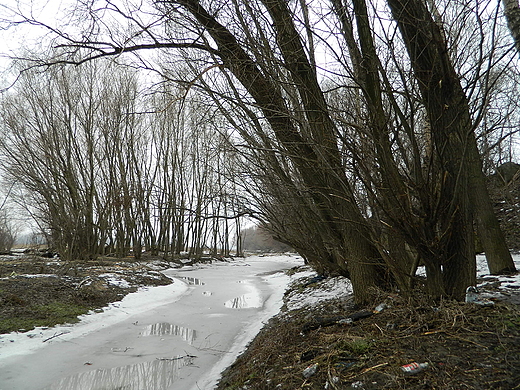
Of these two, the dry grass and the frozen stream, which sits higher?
the dry grass

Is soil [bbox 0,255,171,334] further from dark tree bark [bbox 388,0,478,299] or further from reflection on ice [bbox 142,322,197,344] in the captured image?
dark tree bark [bbox 388,0,478,299]

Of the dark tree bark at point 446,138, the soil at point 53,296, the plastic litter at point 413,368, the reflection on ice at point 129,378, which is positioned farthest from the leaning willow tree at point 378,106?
the soil at point 53,296

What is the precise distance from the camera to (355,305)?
4270 millimetres

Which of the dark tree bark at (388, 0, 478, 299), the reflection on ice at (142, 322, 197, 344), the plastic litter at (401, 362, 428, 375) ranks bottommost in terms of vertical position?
the reflection on ice at (142, 322, 197, 344)

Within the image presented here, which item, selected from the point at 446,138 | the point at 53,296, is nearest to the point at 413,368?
the point at 446,138

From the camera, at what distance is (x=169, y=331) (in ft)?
16.2

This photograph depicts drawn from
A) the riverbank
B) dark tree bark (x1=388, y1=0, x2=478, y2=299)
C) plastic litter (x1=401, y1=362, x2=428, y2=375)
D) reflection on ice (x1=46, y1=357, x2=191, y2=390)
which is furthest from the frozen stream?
dark tree bark (x1=388, y1=0, x2=478, y2=299)

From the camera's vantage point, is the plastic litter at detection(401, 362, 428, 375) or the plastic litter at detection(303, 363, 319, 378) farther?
the plastic litter at detection(303, 363, 319, 378)

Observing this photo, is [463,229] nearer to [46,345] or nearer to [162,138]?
[46,345]

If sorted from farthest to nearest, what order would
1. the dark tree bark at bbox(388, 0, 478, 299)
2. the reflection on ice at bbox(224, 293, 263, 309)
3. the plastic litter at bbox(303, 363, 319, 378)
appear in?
1. the reflection on ice at bbox(224, 293, 263, 309)
2. the dark tree bark at bbox(388, 0, 478, 299)
3. the plastic litter at bbox(303, 363, 319, 378)

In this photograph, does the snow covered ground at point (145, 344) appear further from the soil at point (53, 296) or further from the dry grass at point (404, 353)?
the dry grass at point (404, 353)

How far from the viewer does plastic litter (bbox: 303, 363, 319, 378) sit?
2.38 m

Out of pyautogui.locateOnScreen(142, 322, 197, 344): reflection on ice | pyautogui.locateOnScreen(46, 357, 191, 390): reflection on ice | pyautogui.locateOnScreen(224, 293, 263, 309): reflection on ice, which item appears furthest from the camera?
pyautogui.locateOnScreen(224, 293, 263, 309): reflection on ice

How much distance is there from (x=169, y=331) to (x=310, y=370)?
3.14 meters
